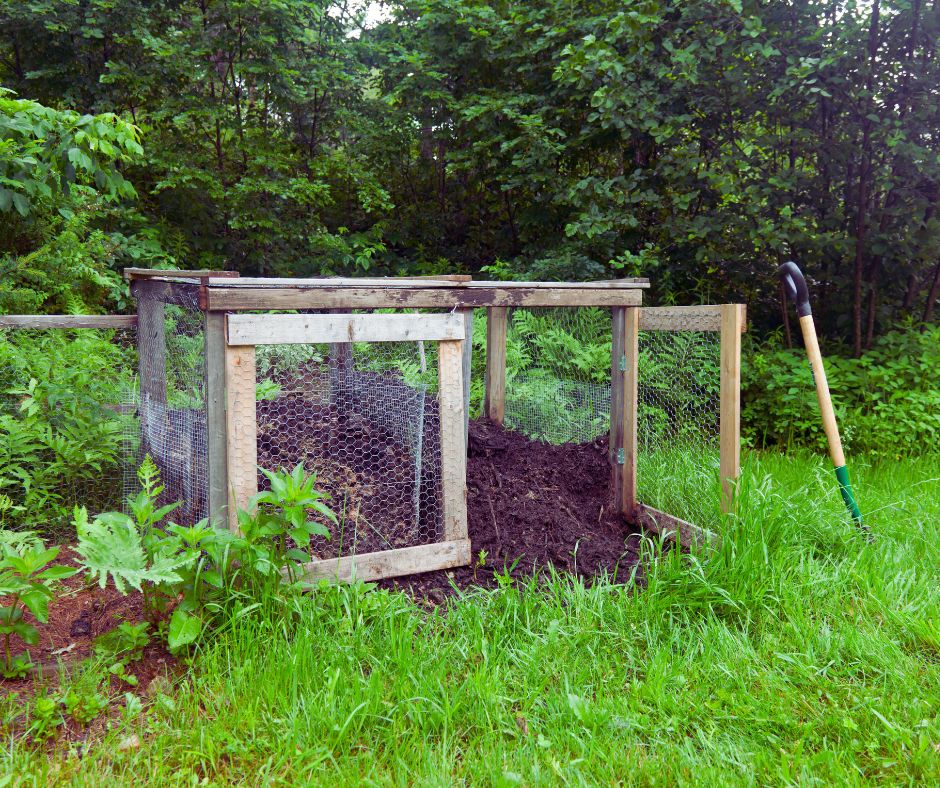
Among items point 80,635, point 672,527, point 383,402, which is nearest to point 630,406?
point 672,527

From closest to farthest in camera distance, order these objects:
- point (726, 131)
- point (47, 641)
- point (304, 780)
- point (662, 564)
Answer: point (304, 780), point (47, 641), point (662, 564), point (726, 131)

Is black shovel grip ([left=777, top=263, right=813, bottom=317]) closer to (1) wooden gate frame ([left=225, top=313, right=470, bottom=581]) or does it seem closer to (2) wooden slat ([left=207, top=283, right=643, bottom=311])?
(2) wooden slat ([left=207, top=283, right=643, bottom=311])

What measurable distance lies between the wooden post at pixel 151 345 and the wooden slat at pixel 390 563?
4.71 ft

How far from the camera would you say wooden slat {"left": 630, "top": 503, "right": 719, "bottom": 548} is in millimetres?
3280

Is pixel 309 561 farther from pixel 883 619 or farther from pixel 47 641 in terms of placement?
pixel 883 619

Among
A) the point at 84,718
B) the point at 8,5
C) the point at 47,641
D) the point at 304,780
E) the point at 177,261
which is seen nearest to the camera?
the point at 304,780

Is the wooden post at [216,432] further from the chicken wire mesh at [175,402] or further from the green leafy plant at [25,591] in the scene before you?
the green leafy plant at [25,591]

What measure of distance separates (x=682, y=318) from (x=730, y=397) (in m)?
0.48

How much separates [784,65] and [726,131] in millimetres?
659

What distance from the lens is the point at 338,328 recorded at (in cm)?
280

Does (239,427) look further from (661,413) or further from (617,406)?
(661,413)

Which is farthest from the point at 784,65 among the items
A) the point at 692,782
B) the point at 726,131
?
the point at 692,782

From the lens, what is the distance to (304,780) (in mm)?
1965

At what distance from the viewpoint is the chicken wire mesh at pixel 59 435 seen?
3275 mm
